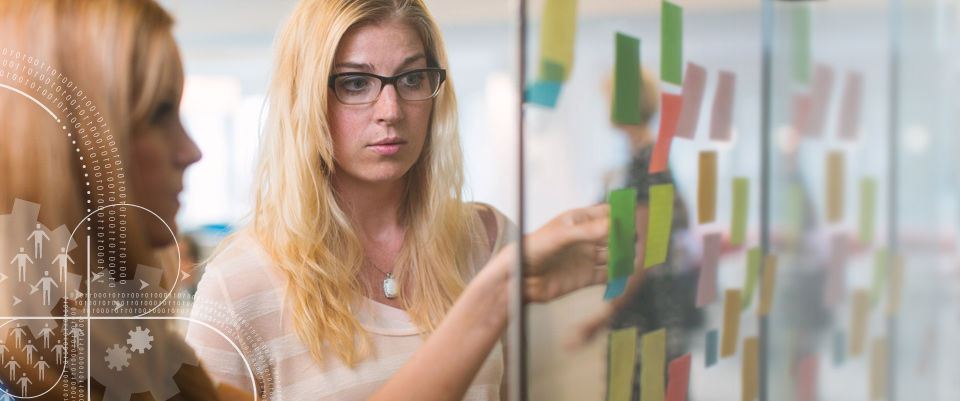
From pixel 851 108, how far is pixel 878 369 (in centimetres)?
38

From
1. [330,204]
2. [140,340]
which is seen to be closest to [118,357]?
[140,340]

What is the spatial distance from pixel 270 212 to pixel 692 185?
2.18ft

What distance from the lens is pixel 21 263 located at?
3.85 feet

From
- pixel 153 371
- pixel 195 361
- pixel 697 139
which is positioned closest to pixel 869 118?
pixel 697 139

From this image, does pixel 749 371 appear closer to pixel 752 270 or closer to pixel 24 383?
pixel 752 270

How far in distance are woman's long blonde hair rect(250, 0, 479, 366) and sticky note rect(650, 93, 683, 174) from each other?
30 centimetres

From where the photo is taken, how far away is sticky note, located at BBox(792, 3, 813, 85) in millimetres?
930

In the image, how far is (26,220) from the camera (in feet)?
3.83

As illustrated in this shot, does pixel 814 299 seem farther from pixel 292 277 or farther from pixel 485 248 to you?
pixel 292 277

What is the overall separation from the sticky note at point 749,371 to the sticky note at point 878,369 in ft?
0.50

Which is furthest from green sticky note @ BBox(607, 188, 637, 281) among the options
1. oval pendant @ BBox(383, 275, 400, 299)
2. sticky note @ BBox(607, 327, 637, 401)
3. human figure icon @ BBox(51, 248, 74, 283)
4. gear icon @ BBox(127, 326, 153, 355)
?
human figure icon @ BBox(51, 248, 74, 283)

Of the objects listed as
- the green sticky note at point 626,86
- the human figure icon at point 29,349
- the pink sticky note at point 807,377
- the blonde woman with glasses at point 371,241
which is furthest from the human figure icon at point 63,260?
the pink sticky note at point 807,377

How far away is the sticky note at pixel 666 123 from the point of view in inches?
37.9

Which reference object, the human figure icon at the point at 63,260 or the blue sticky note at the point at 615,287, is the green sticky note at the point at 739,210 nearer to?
the blue sticky note at the point at 615,287
